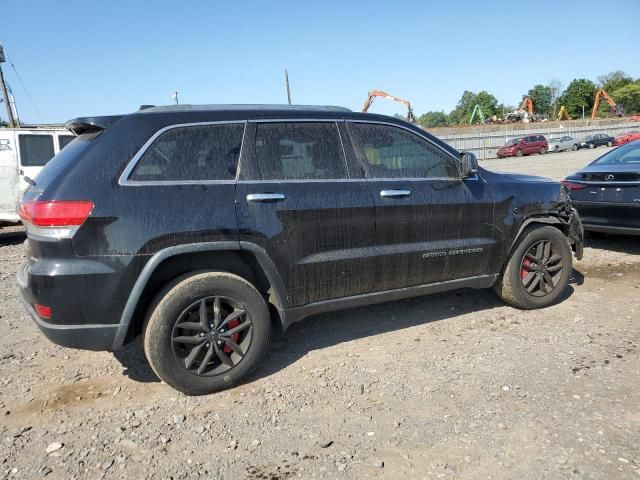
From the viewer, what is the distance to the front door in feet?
12.1

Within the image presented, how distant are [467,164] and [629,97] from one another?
114 m

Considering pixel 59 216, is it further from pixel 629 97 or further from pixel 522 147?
pixel 629 97

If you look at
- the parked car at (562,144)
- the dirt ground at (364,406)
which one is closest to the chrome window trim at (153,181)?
the dirt ground at (364,406)

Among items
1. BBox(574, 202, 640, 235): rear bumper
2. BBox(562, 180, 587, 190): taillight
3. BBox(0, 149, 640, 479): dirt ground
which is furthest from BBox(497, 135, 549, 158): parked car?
BBox(0, 149, 640, 479): dirt ground

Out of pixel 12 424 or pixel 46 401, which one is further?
pixel 46 401

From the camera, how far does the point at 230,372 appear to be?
3.24m

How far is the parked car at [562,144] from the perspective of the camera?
131ft

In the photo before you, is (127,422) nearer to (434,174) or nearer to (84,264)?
(84,264)

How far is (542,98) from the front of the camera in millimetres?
120500

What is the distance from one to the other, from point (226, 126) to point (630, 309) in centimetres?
397

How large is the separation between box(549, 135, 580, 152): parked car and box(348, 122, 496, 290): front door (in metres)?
40.1

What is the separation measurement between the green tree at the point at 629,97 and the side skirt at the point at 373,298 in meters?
113

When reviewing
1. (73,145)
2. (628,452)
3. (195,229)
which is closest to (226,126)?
(195,229)

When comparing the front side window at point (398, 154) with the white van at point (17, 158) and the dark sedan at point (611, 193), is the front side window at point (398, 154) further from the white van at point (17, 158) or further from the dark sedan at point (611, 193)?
the white van at point (17, 158)
